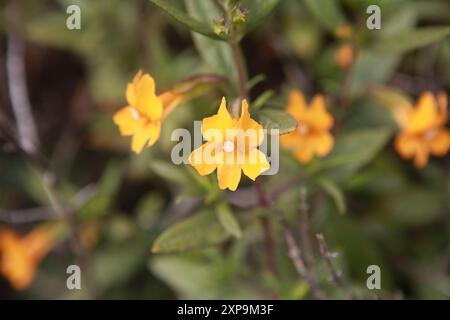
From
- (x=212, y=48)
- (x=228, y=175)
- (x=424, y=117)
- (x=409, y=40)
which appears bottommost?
(x=228, y=175)

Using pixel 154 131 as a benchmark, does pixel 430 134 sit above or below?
above

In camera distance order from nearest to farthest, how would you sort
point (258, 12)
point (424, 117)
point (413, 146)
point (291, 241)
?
point (258, 12)
point (291, 241)
point (424, 117)
point (413, 146)

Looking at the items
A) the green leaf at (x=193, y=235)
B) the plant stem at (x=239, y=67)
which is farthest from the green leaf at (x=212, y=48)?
the green leaf at (x=193, y=235)

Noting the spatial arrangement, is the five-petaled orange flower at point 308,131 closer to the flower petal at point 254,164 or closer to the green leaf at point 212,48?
the green leaf at point 212,48

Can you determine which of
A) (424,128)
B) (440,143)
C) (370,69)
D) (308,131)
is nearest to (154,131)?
(308,131)

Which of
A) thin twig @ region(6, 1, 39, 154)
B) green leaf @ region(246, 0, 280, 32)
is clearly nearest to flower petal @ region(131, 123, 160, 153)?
green leaf @ region(246, 0, 280, 32)

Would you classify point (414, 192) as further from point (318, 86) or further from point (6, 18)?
point (6, 18)

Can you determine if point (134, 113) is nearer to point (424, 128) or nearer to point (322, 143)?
point (322, 143)
